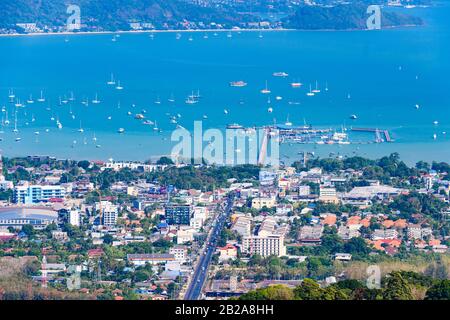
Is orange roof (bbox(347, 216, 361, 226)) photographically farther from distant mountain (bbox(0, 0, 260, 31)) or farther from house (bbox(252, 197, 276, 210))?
distant mountain (bbox(0, 0, 260, 31))

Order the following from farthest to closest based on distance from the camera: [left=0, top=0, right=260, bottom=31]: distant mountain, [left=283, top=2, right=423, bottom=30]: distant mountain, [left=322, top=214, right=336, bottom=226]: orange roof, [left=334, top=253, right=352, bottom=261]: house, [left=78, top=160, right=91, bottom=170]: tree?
[left=283, top=2, right=423, bottom=30]: distant mountain → [left=0, top=0, right=260, bottom=31]: distant mountain → [left=78, top=160, right=91, bottom=170]: tree → [left=322, top=214, right=336, bottom=226]: orange roof → [left=334, top=253, right=352, bottom=261]: house

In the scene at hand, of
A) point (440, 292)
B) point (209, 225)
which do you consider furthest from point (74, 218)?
point (440, 292)

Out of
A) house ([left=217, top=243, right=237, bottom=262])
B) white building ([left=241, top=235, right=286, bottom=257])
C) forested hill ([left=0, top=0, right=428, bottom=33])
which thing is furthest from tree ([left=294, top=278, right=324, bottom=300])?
forested hill ([left=0, top=0, right=428, bottom=33])

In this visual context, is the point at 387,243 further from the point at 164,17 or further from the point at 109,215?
the point at 164,17

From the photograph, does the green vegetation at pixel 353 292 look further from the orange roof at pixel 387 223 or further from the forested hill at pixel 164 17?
the forested hill at pixel 164 17
